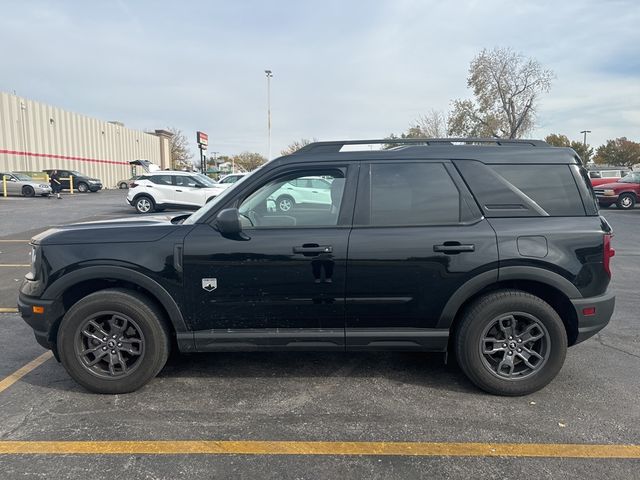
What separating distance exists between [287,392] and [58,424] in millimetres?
1591

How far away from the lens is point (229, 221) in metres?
3.29

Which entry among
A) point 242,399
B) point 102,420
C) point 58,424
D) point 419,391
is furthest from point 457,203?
point 58,424

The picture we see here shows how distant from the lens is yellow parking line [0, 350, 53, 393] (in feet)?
12.0

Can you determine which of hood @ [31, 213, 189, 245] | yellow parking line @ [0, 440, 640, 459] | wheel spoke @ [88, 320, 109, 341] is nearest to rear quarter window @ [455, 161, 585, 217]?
yellow parking line @ [0, 440, 640, 459]

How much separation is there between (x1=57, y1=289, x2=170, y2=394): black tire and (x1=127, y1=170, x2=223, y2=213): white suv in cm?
1375

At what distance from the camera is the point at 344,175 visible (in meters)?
3.56

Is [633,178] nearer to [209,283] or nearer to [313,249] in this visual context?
[313,249]

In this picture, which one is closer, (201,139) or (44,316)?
(44,316)

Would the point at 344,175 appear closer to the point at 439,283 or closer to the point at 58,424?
the point at 439,283

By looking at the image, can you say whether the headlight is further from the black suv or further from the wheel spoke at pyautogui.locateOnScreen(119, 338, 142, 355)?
the wheel spoke at pyautogui.locateOnScreen(119, 338, 142, 355)

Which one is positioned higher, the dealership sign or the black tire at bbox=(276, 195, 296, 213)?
the dealership sign

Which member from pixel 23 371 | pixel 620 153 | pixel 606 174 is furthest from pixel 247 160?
pixel 23 371

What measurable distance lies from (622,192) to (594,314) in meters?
20.3

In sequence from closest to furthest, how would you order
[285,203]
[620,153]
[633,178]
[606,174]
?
[285,203]
[633,178]
[606,174]
[620,153]
